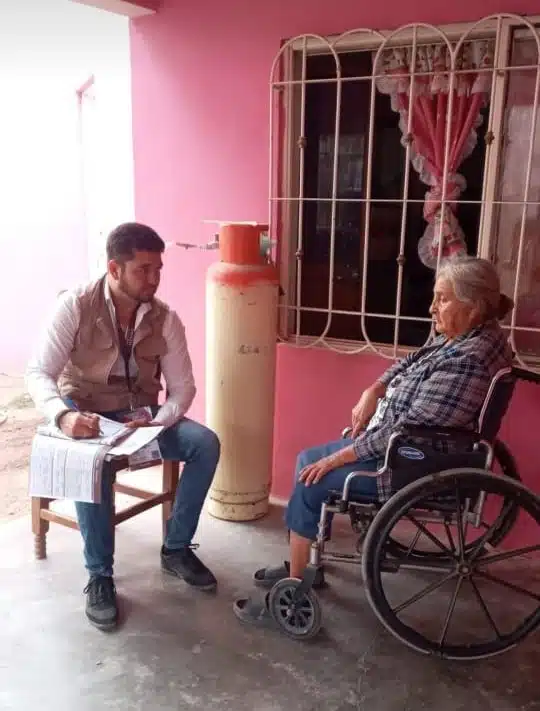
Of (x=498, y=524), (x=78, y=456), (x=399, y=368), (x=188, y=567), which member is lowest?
(x=188, y=567)

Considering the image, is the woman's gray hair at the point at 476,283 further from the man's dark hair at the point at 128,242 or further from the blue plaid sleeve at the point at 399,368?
the man's dark hair at the point at 128,242

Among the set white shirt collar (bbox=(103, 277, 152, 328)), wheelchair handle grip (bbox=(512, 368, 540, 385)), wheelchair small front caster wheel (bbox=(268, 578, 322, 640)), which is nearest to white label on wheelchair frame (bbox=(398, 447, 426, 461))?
wheelchair handle grip (bbox=(512, 368, 540, 385))

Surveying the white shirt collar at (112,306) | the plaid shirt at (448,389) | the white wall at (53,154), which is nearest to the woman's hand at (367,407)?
the plaid shirt at (448,389)

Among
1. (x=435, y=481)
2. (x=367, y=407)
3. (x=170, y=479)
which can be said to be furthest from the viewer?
(x=170, y=479)

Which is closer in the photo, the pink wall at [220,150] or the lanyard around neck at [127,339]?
the lanyard around neck at [127,339]

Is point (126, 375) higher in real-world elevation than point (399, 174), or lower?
lower

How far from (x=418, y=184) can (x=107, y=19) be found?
8.63ft

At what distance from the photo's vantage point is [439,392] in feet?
6.08

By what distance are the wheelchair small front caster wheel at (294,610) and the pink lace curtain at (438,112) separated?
1254mm

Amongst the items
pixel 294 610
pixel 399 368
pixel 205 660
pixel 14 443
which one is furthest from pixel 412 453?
pixel 14 443

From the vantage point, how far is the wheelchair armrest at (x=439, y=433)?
5.90 feet

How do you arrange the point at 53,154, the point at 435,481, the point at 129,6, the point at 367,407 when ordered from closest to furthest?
the point at 435,481
the point at 367,407
the point at 129,6
the point at 53,154

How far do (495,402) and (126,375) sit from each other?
3.99 feet

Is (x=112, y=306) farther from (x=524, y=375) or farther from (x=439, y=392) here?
(x=524, y=375)
